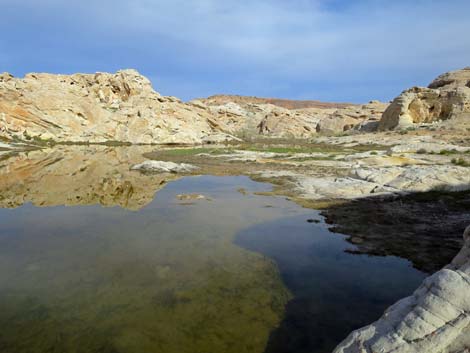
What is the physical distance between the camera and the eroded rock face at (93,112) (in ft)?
147

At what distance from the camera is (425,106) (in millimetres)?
53031

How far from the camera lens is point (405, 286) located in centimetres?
586

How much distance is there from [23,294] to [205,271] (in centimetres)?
304

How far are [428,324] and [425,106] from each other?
58786mm

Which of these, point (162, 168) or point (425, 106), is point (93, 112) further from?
point (425, 106)

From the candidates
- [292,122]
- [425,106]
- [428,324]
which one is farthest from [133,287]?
[292,122]

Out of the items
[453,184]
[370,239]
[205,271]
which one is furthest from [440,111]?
[205,271]

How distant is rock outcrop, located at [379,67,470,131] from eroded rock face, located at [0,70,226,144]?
31.1 m

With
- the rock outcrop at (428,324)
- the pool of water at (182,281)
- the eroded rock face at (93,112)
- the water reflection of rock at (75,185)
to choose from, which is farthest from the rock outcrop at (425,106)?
the rock outcrop at (428,324)

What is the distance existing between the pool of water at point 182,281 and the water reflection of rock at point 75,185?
1.34 meters

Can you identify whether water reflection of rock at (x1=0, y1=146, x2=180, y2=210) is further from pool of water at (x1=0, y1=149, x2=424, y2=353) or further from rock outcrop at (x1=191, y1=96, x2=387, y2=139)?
rock outcrop at (x1=191, y1=96, x2=387, y2=139)

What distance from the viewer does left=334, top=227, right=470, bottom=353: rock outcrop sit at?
3049 millimetres

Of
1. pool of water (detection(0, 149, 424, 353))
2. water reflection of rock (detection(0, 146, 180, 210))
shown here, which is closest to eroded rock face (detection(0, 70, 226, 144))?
water reflection of rock (detection(0, 146, 180, 210))

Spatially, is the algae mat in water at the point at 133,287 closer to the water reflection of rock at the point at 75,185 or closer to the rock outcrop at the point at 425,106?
the water reflection of rock at the point at 75,185
